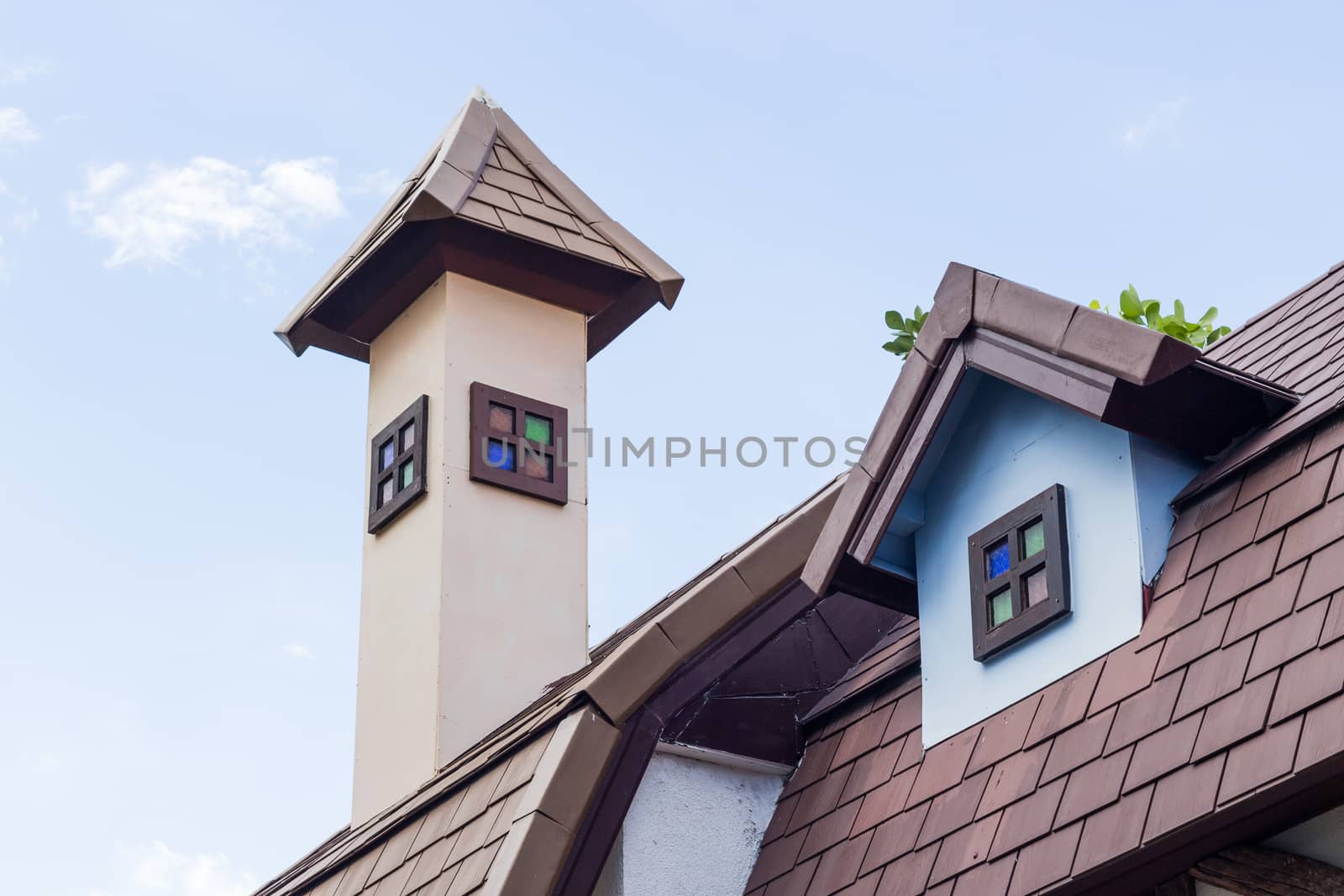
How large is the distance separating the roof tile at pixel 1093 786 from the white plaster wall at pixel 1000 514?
1.76ft

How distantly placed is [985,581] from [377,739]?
153 inches

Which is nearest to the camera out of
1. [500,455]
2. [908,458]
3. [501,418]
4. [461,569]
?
[908,458]

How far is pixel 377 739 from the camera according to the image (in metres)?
9.11

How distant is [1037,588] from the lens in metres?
6.18

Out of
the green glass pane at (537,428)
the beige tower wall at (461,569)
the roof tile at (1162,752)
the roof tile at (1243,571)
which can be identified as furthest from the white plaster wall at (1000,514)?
the green glass pane at (537,428)

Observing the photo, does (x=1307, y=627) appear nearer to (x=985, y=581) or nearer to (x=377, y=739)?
(x=985, y=581)

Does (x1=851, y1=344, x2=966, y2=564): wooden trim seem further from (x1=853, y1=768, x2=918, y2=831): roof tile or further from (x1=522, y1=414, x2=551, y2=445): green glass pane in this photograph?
(x1=522, y1=414, x2=551, y2=445): green glass pane

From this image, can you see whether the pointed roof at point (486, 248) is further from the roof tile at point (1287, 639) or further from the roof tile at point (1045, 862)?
the roof tile at point (1287, 639)

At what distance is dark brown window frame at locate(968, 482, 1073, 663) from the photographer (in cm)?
602

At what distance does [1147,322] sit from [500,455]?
14.1 ft

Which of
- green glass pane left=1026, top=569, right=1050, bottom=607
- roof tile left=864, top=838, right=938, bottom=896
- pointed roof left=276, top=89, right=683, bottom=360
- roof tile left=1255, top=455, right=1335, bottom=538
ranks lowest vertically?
roof tile left=864, top=838, right=938, bottom=896

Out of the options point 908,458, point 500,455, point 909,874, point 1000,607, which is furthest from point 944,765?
point 500,455

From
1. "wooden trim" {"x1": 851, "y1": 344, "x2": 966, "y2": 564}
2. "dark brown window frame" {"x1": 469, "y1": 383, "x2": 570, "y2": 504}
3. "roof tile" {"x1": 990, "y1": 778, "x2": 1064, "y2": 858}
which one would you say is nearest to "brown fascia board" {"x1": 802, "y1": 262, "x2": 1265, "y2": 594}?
"wooden trim" {"x1": 851, "y1": 344, "x2": 966, "y2": 564}

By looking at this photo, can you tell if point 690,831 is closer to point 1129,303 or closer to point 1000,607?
point 1000,607
